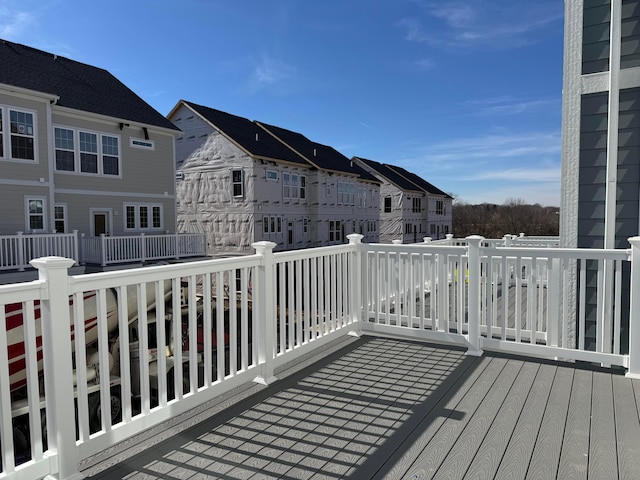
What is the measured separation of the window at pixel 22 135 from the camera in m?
11.2

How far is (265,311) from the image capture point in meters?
2.99

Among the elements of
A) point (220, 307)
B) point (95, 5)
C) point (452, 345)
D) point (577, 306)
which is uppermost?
point (95, 5)

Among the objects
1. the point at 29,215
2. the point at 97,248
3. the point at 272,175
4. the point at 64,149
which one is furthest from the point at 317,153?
the point at 29,215

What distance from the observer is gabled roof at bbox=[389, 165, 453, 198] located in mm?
34109

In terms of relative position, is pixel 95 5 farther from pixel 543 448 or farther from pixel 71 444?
pixel 543 448

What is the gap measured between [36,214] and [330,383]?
1216 cm

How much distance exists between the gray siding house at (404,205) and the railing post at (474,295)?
25.7 metres

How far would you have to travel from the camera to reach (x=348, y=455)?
208cm

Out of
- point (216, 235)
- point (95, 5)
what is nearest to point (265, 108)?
point (216, 235)

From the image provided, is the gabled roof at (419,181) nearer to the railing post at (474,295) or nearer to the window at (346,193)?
the window at (346,193)

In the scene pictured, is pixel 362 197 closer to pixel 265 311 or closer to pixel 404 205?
pixel 404 205

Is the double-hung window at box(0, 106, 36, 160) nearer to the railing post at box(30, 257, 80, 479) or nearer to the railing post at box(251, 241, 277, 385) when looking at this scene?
the railing post at box(251, 241, 277, 385)

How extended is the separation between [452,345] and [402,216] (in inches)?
1046

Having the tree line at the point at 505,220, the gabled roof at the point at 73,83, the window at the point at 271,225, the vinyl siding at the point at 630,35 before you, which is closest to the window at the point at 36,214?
the gabled roof at the point at 73,83
